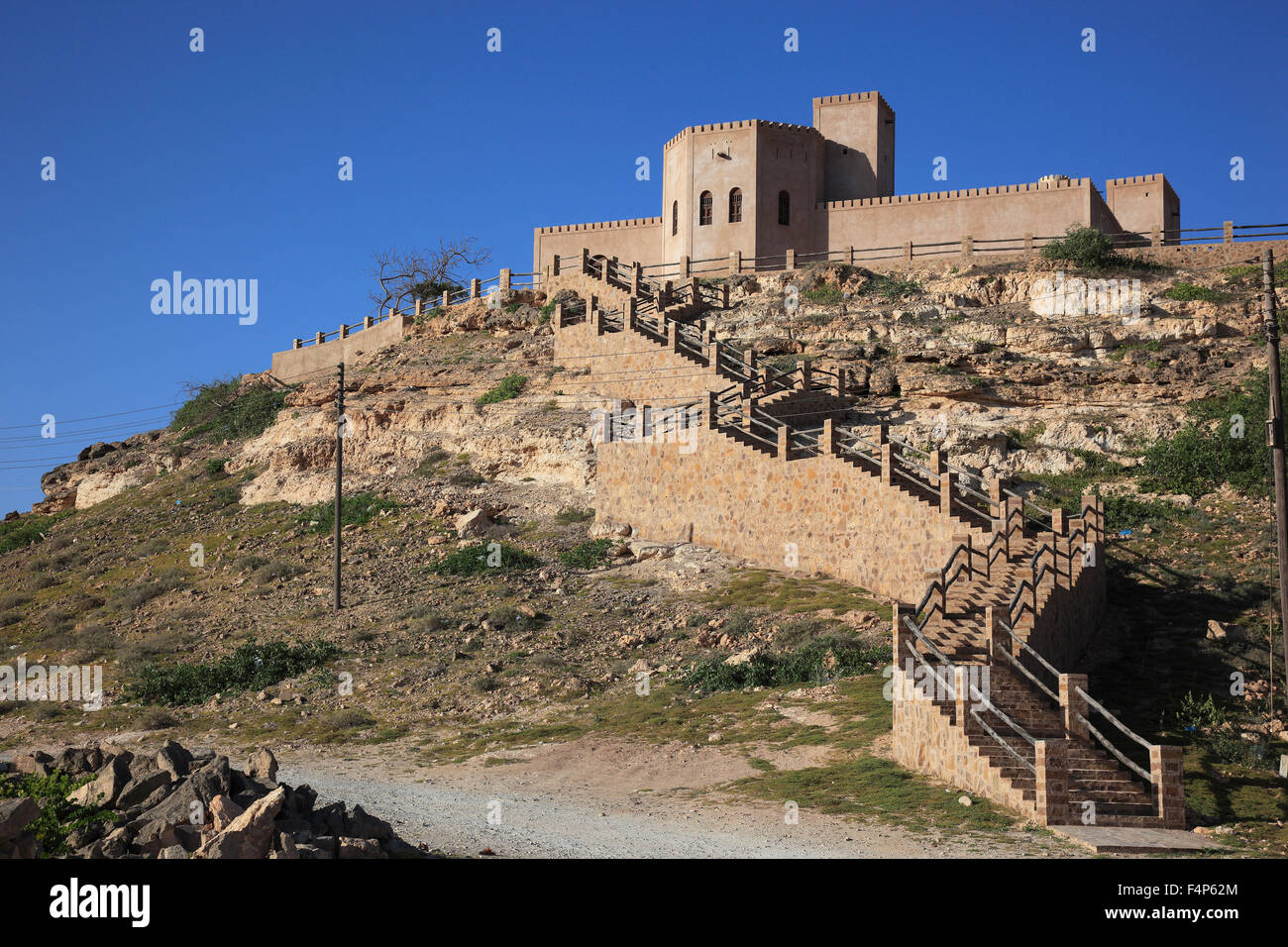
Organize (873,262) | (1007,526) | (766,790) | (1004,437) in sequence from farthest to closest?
(873,262), (1004,437), (1007,526), (766,790)

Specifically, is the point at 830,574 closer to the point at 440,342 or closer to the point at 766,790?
the point at 766,790

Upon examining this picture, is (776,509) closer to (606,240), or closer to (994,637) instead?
(994,637)

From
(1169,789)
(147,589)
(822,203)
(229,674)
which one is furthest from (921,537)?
(822,203)

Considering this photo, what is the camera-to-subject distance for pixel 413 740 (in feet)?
72.9

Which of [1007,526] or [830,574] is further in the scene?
[830,574]

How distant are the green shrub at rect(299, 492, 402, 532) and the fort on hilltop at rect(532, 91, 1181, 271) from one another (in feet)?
58.4

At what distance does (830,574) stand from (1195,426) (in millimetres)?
12975

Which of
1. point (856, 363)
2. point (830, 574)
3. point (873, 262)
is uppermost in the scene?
point (873, 262)

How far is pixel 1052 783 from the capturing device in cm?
1446

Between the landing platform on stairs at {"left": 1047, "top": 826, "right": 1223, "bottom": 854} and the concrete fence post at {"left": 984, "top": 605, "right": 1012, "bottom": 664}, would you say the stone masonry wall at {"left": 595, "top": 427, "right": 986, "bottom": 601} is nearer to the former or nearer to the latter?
the concrete fence post at {"left": 984, "top": 605, "right": 1012, "bottom": 664}

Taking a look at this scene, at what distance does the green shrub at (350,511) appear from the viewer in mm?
36938

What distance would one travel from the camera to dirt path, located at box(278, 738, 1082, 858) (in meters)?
13.4

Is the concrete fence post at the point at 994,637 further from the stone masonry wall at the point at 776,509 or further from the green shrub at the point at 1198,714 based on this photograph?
the stone masonry wall at the point at 776,509

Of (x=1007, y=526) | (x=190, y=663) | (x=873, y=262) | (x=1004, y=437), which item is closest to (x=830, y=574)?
(x=1007, y=526)
